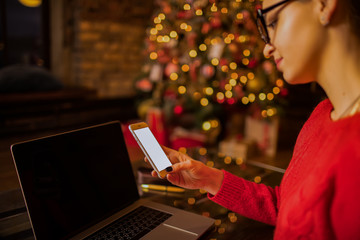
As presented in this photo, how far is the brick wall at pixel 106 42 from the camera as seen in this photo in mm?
3396

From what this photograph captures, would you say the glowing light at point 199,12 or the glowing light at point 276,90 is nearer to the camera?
the glowing light at point 199,12

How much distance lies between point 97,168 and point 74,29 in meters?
2.89

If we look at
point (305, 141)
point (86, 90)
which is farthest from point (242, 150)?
point (305, 141)

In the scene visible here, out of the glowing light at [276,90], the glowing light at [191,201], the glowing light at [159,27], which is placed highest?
the glowing light at [159,27]

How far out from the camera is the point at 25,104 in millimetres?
2803

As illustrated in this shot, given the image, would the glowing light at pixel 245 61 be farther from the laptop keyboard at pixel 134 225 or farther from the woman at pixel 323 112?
the laptop keyboard at pixel 134 225

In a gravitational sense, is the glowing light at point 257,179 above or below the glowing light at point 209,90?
below

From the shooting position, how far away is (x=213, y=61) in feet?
9.55

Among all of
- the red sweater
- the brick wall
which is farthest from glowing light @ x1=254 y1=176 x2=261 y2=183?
the brick wall

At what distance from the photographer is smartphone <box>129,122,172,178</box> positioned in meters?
0.90

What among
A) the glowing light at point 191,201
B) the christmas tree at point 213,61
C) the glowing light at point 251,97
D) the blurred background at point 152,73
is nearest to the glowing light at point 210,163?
the glowing light at point 191,201

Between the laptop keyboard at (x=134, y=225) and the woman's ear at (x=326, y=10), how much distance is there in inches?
25.7

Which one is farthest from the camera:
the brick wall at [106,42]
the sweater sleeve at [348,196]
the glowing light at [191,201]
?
the brick wall at [106,42]

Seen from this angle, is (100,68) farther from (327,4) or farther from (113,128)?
(327,4)
